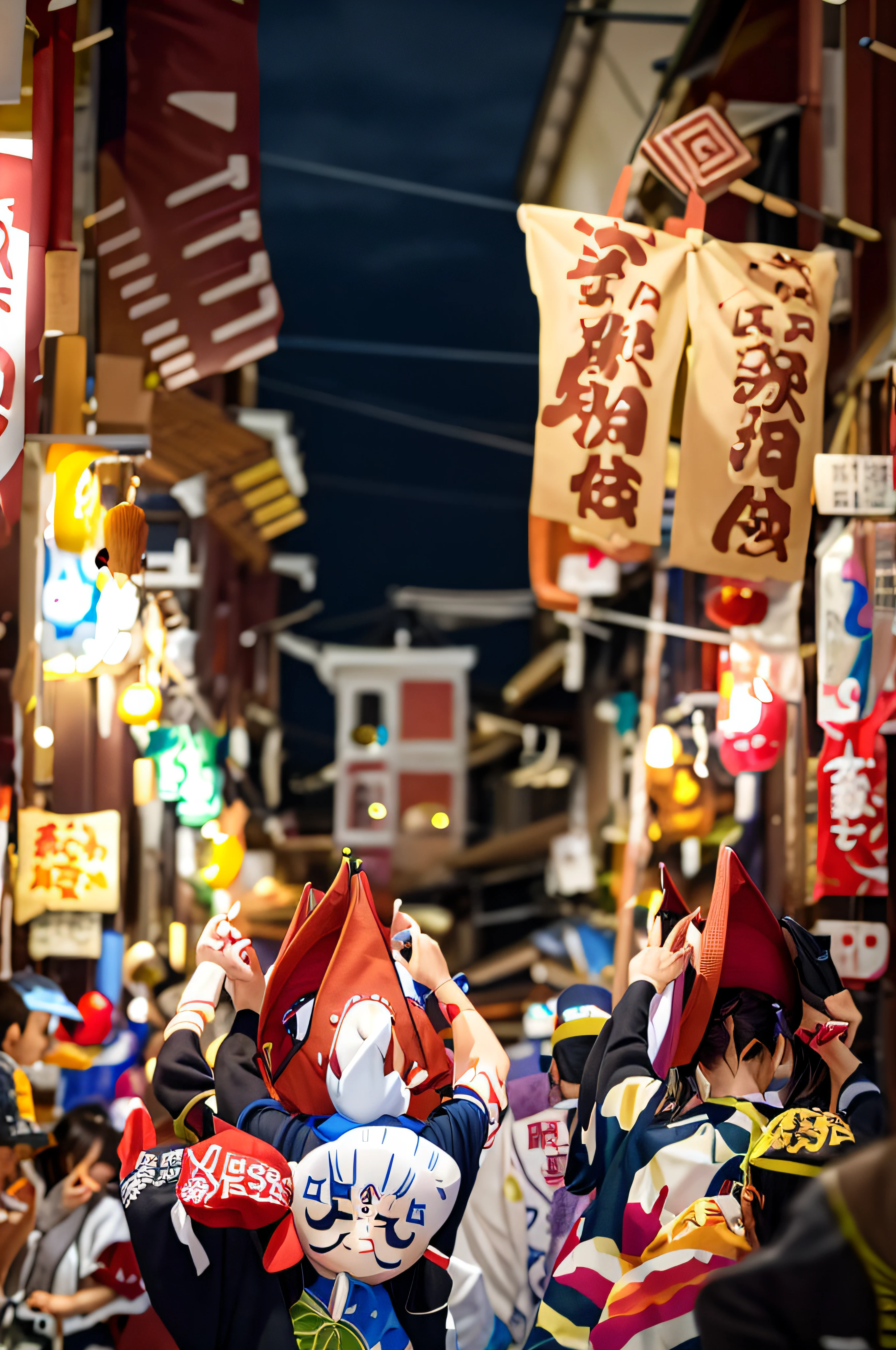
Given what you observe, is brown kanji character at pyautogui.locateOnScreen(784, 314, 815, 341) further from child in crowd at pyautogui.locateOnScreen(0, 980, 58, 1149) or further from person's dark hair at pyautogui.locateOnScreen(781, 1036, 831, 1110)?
child in crowd at pyautogui.locateOnScreen(0, 980, 58, 1149)

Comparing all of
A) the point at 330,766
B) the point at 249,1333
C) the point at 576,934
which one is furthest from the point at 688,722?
the point at 249,1333

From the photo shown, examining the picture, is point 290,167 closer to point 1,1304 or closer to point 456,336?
point 456,336

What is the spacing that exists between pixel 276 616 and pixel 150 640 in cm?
188

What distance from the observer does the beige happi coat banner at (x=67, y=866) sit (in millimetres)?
6195

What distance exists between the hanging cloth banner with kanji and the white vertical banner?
3835mm

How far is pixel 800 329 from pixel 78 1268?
5.19m

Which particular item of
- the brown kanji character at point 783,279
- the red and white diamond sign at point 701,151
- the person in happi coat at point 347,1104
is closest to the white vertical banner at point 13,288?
the person in happi coat at point 347,1104

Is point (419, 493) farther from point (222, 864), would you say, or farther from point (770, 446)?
point (770, 446)

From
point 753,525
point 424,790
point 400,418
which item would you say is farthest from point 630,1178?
point 400,418

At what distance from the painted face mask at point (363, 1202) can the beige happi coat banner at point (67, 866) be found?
3390 mm

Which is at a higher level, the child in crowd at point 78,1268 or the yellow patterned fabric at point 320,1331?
the yellow patterned fabric at point 320,1331

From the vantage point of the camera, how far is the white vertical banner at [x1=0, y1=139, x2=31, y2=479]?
452 centimetres

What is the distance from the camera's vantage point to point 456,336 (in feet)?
29.6

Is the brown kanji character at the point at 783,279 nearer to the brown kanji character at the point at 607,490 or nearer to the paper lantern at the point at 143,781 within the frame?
the brown kanji character at the point at 607,490
